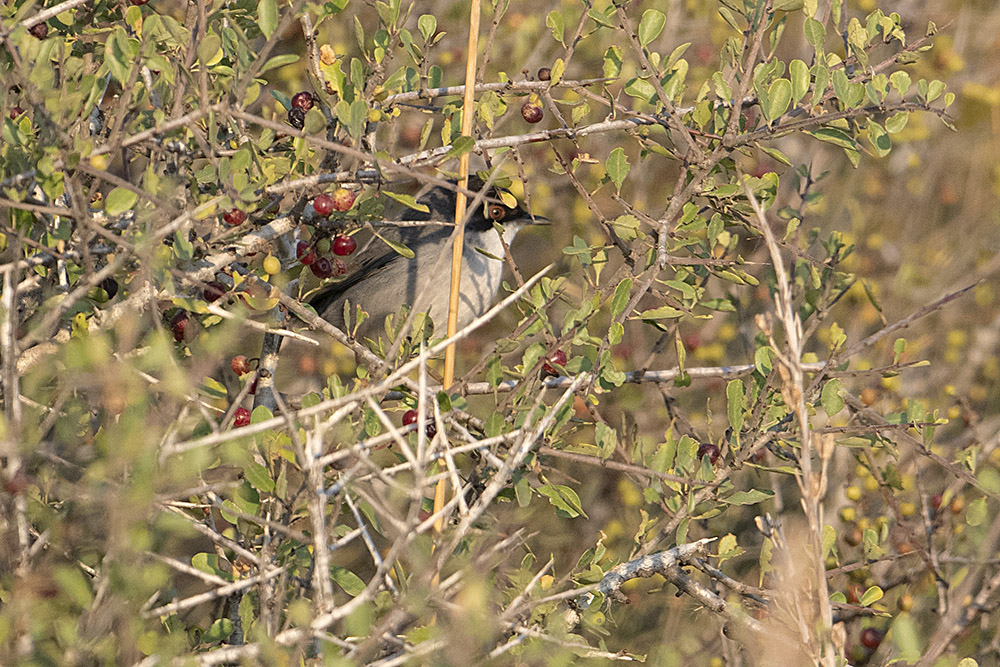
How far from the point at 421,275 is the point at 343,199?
2.59 m

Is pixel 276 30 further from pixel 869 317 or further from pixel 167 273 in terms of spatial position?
pixel 869 317

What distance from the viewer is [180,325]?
3.03m

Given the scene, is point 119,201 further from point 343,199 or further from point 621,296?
point 621,296

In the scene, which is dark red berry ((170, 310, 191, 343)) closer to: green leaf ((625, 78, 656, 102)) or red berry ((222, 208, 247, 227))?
red berry ((222, 208, 247, 227))

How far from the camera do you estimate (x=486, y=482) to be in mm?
2568

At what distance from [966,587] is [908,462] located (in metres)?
1.95

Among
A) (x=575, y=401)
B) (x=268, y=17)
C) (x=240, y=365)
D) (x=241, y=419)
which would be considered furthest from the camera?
(x=575, y=401)

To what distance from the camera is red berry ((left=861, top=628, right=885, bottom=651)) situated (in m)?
3.76

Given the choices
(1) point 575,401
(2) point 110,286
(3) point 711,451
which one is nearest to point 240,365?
(2) point 110,286

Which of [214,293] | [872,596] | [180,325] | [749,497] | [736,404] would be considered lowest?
[872,596]

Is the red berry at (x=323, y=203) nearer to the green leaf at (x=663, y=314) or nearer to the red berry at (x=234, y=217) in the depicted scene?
the red berry at (x=234, y=217)

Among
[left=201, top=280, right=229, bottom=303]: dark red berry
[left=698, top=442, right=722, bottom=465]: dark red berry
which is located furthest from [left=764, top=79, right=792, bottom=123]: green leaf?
[left=201, top=280, right=229, bottom=303]: dark red berry

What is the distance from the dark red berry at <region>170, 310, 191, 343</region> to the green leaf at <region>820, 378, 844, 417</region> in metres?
1.91

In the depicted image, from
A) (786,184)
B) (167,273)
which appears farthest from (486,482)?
(786,184)
